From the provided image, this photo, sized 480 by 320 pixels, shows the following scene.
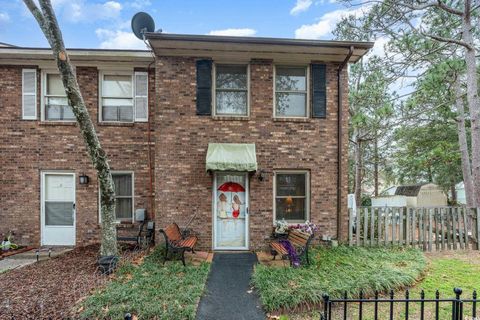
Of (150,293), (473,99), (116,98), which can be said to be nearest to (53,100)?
(116,98)

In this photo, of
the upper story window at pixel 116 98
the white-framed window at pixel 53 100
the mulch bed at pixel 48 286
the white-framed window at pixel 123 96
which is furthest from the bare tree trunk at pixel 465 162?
the white-framed window at pixel 53 100

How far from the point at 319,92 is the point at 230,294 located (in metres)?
6.06

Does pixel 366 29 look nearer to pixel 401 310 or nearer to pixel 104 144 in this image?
pixel 401 310

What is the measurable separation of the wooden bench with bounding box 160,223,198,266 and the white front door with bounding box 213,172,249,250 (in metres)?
0.87

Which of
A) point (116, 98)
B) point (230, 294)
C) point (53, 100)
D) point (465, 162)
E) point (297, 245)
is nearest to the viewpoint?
point (230, 294)

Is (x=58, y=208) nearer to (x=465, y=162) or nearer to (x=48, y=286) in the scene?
(x=48, y=286)

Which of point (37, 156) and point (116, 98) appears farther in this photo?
point (116, 98)

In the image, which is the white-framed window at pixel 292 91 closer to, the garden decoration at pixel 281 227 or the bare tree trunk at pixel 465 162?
the garden decoration at pixel 281 227

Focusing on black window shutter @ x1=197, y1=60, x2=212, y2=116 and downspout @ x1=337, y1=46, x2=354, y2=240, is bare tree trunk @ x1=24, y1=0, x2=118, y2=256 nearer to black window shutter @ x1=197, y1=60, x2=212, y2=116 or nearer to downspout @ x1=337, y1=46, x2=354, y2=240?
black window shutter @ x1=197, y1=60, x2=212, y2=116

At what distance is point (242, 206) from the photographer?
7895 millimetres

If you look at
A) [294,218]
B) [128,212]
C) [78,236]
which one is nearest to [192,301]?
[294,218]

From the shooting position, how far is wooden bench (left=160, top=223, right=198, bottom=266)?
6.28 meters

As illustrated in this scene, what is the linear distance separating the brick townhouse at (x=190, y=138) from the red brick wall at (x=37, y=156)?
3cm

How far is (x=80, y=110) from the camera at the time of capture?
5.61 metres
